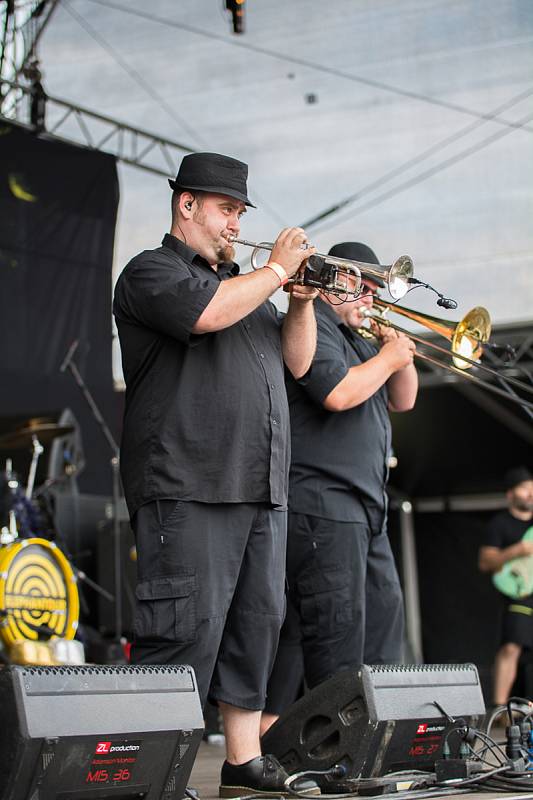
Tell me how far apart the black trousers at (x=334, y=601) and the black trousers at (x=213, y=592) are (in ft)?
1.71

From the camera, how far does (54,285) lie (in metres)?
7.78

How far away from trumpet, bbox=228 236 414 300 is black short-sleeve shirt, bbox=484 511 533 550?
388 centimetres

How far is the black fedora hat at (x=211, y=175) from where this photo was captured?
2799 mm

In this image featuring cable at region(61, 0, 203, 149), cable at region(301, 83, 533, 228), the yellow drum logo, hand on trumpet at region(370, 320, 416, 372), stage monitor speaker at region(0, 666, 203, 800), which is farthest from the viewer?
cable at region(61, 0, 203, 149)

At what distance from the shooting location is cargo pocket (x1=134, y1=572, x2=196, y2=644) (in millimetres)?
2518

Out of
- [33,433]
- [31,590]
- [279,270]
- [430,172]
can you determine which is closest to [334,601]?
[279,270]

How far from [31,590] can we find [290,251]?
12.0ft

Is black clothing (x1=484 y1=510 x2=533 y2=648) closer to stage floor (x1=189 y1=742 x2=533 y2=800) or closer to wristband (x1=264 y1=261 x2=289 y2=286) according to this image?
stage floor (x1=189 y1=742 x2=533 y2=800)

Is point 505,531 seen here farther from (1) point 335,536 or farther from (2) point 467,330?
(1) point 335,536

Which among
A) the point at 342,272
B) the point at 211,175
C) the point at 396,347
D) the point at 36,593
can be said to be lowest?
the point at 36,593

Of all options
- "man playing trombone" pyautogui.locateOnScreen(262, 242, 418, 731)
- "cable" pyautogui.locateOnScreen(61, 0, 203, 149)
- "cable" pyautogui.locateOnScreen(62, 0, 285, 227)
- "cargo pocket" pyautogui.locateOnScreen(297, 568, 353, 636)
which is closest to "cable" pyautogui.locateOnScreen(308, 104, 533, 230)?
"cable" pyautogui.locateOnScreen(62, 0, 285, 227)

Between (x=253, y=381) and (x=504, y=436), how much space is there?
8044 millimetres

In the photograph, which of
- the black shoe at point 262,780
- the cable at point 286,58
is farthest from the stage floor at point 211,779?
the cable at point 286,58

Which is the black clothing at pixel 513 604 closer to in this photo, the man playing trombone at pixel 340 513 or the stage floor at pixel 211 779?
the stage floor at pixel 211 779
